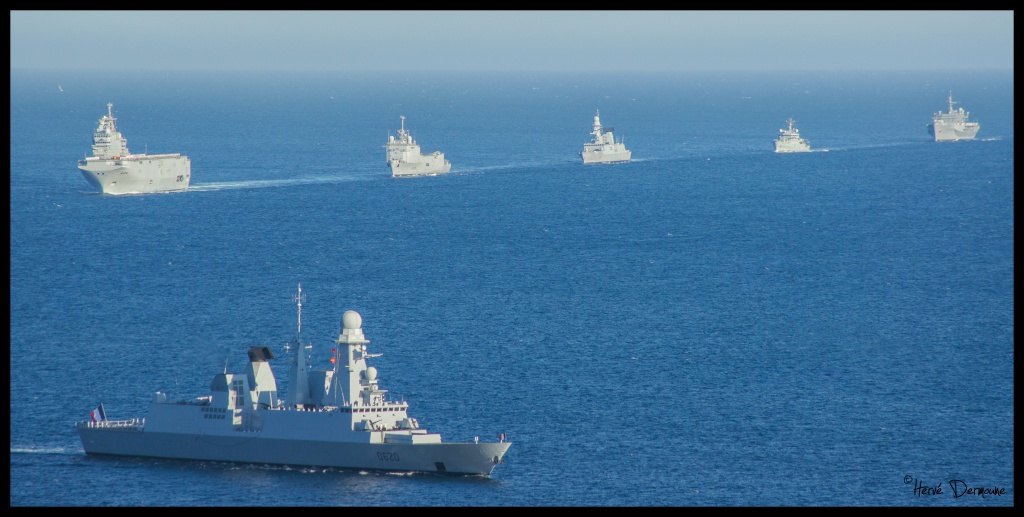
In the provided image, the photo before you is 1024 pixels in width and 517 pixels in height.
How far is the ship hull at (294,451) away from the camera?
235 ft

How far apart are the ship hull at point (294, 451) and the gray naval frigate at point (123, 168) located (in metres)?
104

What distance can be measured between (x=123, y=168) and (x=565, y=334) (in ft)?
A: 292

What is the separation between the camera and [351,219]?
513ft

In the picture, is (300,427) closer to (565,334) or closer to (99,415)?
(99,415)

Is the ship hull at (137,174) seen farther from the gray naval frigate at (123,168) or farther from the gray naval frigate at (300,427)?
the gray naval frigate at (300,427)

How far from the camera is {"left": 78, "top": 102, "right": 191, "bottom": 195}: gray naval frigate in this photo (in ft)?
575

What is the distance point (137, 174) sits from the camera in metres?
178

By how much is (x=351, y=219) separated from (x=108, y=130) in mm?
38284

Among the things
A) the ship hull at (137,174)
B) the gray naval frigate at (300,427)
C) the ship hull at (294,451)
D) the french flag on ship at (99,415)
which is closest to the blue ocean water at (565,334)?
the ship hull at (294,451)

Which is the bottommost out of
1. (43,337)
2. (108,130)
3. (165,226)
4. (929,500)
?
(929,500)

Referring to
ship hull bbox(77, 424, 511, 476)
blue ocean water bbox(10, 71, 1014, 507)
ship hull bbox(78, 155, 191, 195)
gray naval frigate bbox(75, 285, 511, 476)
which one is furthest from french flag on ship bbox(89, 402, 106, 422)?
ship hull bbox(78, 155, 191, 195)

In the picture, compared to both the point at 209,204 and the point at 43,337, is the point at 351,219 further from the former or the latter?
the point at 43,337

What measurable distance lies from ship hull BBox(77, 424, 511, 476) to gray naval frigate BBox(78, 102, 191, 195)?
104 meters

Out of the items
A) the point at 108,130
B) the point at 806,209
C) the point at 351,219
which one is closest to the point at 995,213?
the point at 806,209
